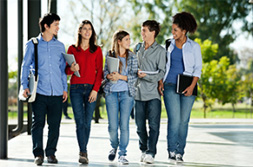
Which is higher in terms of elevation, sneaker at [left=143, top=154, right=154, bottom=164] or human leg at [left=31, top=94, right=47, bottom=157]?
human leg at [left=31, top=94, right=47, bottom=157]

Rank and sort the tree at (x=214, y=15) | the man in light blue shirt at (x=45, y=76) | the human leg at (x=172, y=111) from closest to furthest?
the man in light blue shirt at (x=45, y=76)
the human leg at (x=172, y=111)
the tree at (x=214, y=15)

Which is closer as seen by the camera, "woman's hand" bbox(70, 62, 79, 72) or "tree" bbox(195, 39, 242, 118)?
"woman's hand" bbox(70, 62, 79, 72)

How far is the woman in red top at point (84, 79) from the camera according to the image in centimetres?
593

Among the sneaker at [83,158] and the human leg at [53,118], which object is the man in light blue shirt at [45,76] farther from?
the sneaker at [83,158]

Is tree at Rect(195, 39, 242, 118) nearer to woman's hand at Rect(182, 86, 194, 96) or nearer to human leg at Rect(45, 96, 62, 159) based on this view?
woman's hand at Rect(182, 86, 194, 96)

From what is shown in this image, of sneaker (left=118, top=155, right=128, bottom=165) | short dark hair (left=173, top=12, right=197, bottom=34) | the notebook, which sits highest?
short dark hair (left=173, top=12, right=197, bottom=34)

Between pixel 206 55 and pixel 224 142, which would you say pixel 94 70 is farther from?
pixel 206 55

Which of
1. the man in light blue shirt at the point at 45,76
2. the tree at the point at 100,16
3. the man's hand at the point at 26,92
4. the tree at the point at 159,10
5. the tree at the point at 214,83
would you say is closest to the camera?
the man's hand at the point at 26,92

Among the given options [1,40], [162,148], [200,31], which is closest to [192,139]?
[162,148]

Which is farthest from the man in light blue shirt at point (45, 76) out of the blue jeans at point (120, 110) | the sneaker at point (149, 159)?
the sneaker at point (149, 159)

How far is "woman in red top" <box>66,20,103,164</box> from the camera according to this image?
593cm

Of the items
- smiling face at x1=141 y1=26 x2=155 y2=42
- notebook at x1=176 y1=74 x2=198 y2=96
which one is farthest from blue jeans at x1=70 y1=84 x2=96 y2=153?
notebook at x1=176 y1=74 x2=198 y2=96

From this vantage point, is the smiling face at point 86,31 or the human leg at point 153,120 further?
the human leg at point 153,120

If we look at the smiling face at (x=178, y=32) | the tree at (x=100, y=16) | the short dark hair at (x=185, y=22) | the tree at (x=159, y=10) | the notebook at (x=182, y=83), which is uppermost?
the tree at (x=159, y=10)
